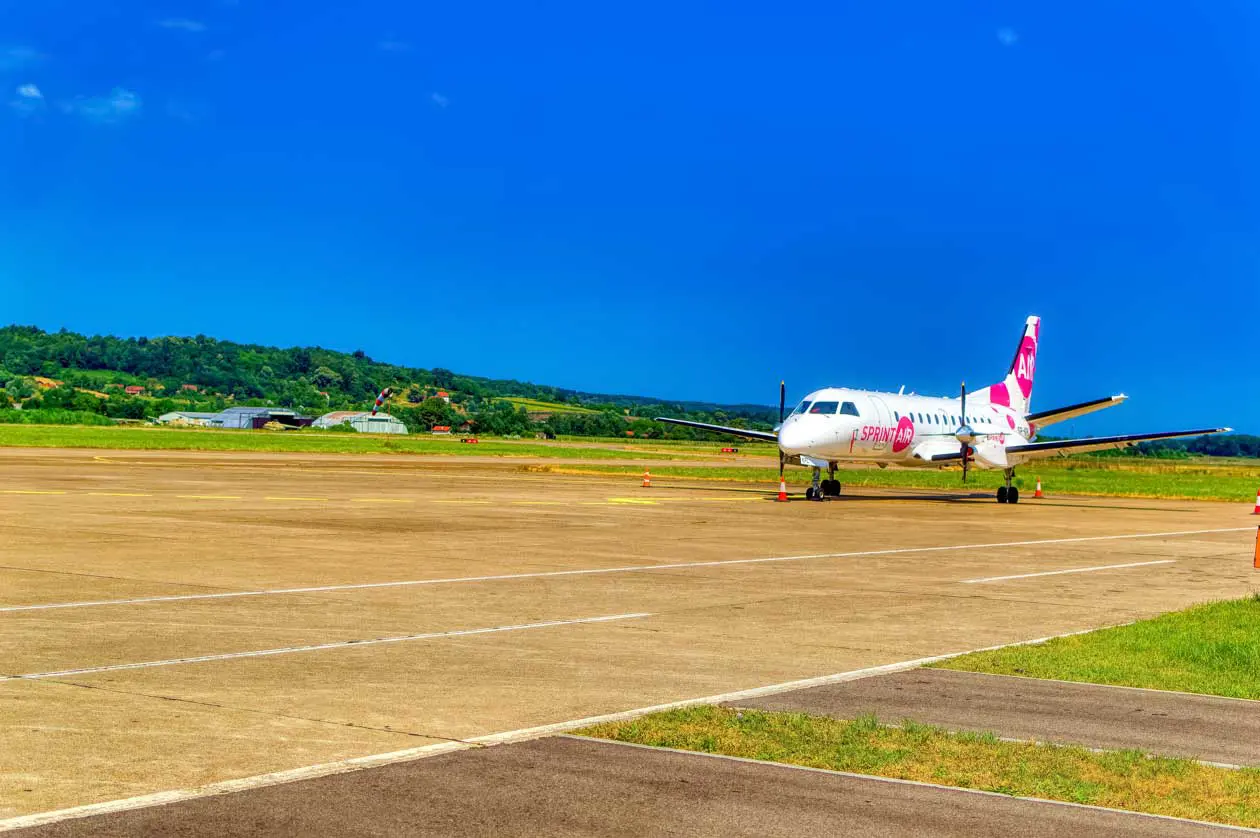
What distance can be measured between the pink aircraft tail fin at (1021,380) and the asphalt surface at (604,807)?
47.3 meters

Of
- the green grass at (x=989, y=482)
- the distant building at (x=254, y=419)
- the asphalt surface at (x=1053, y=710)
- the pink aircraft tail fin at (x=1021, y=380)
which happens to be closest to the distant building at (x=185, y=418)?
the distant building at (x=254, y=419)

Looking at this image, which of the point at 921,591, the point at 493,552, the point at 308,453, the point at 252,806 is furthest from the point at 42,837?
the point at 308,453

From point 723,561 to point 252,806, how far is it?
15.5 meters

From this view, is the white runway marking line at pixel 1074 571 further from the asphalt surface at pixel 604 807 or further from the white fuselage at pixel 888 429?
the white fuselage at pixel 888 429

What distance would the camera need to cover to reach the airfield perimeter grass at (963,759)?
7.76m

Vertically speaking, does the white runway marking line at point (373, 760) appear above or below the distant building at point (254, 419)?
below

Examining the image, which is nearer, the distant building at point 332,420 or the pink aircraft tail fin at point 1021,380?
the pink aircraft tail fin at point 1021,380

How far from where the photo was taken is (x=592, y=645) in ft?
42.9

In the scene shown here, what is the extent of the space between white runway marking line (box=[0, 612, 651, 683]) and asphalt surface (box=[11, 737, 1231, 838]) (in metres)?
4.08

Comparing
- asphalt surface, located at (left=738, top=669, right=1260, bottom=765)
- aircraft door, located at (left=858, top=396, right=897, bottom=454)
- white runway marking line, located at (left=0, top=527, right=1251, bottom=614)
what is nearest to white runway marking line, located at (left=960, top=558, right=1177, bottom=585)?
white runway marking line, located at (left=0, top=527, right=1251, bottom=614)

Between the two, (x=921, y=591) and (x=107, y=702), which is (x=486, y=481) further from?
(x=107, y=702)

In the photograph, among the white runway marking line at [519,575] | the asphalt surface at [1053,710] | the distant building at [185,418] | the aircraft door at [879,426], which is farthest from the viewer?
the distant building at [185,418]

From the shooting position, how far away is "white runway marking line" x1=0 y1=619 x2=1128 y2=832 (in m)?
6.81

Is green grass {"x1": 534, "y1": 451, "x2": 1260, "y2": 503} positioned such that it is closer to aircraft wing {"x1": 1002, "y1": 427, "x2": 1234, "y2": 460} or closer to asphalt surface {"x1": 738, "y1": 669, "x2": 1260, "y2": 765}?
aircraft wing {"x1": 1002, "y1": 427, "x2": 1234, "y2": 460}
